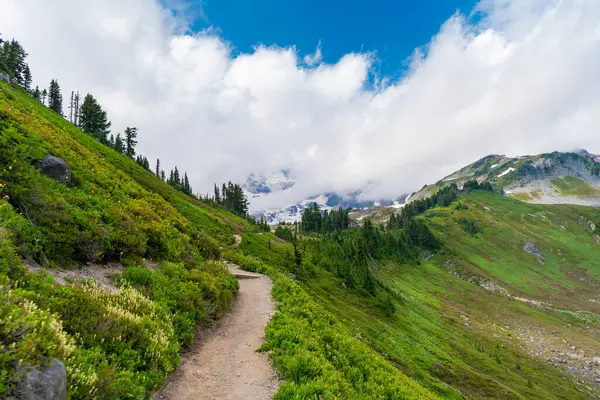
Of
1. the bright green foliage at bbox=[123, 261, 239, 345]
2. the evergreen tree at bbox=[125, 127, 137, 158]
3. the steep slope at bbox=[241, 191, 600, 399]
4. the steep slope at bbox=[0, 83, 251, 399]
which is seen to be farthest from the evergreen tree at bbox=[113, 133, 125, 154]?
the bright green foliage at bbox=[123, 261, 239, 345]

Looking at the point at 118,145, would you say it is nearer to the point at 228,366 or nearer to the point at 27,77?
the point at 27,77

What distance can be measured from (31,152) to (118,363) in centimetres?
1565

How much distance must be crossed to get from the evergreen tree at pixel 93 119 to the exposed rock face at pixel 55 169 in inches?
4109

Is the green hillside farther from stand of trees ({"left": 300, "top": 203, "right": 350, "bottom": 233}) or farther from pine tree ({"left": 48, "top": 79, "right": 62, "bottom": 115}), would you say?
pine tree ({"left": 48, "top": 79, "right": 62, "bottom": 115})

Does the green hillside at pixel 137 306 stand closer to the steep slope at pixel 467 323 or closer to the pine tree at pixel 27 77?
the steep slope at pixel 467 323

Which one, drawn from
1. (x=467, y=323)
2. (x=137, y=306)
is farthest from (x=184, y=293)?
(x=467, y=323)

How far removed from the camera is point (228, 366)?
38.9ft

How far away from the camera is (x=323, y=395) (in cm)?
966

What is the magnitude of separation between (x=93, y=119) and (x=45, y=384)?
12776 cm

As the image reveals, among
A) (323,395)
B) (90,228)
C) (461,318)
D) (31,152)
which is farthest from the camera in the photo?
(461,318)

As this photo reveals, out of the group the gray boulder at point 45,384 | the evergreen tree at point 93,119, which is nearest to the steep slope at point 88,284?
the gray boulder at point 45,384

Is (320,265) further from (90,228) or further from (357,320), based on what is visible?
(90,228)

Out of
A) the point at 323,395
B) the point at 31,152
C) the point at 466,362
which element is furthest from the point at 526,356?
the point at 31,152

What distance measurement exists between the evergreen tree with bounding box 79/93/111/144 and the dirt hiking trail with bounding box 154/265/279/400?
11489 cm
